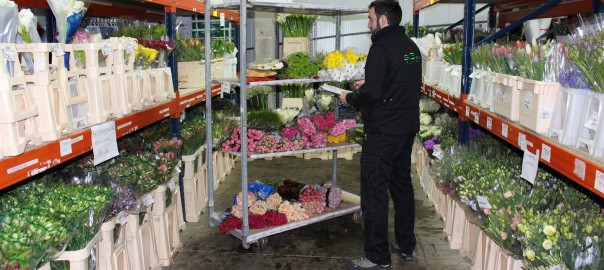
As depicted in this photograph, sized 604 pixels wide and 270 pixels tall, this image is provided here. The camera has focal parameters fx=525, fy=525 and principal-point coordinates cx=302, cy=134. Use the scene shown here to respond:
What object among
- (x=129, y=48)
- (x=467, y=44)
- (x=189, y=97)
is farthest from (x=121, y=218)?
(x=467, y=44)

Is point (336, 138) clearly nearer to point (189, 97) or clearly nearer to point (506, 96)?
point (189, 97)

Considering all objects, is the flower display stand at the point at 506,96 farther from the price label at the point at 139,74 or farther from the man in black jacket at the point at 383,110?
the price label at the point at 139,74

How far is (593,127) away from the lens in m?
2.01

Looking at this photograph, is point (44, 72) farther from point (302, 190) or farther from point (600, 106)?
point (302, 190)

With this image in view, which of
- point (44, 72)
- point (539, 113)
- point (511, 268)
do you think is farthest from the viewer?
point (511, 268)

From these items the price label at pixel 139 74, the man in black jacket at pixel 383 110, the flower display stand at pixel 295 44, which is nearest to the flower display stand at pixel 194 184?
the price label at pixel 139 74

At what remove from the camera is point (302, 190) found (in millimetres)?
4633

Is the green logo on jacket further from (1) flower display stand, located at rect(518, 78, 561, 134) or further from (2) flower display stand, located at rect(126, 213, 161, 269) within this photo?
(2) flower display stand, located at rect(126, 213, 161, 269)

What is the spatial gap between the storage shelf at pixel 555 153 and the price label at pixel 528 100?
0.12m

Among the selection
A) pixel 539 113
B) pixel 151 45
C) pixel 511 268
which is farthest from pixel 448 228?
pixel 151 45

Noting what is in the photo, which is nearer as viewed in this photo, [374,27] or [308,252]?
[374,27]

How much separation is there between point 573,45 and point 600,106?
18.6 inches

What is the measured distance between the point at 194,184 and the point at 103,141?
2012 millimetres

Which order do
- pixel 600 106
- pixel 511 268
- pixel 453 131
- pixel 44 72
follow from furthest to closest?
pixel 453 131, pixel 511 268, pixel 44 72, pixel 600 106
